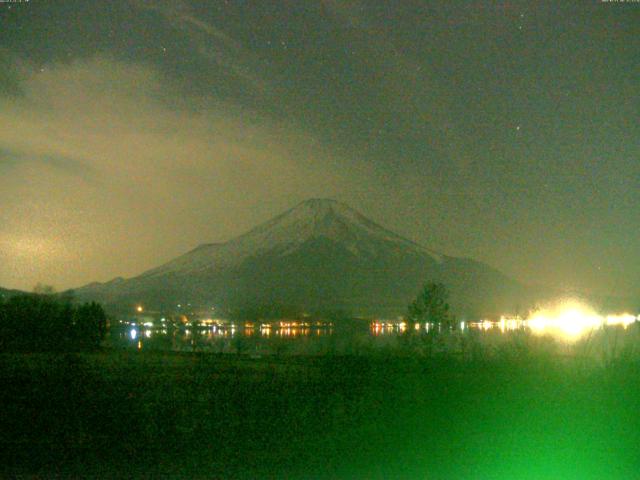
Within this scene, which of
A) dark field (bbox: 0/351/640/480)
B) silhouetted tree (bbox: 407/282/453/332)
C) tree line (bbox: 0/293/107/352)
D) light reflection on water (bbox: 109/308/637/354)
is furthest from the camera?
silhouetted tree (bbox: 407/282/453/332)

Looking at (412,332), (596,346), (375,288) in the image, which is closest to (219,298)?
(375,288)

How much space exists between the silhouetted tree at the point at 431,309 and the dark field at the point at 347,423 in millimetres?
18064

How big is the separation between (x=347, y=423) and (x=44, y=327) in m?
23.7

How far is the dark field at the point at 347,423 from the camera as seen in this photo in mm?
10203

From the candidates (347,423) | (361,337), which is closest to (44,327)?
(361,337)

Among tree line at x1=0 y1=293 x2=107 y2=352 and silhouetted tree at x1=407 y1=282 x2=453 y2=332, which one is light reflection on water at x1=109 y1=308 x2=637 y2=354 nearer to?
silhouetted tree at x1=407 y1=282 x2=453 y2=332

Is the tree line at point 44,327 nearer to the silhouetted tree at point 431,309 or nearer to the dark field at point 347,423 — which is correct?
the dark field at point 347,423

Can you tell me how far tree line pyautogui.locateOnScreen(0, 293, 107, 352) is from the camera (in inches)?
1118

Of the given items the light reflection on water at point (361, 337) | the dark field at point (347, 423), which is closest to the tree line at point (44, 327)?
the light reflection on water at point (361, 337)

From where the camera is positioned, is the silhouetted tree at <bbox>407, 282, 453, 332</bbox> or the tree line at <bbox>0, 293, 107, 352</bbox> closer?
the tree line at <bbox>0, 293, 107, 352</bbox>

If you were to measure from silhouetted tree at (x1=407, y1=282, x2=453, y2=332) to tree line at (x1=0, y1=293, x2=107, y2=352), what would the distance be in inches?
568

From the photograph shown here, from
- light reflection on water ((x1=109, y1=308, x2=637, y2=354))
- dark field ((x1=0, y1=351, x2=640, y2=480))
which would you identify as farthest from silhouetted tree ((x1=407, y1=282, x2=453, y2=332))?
dark field ((x1=0, y1=351, x2=640, y2=480))

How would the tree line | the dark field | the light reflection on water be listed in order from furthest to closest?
the tree line < the light reflection on water < the dark field

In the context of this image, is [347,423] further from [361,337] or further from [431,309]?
[431,309]
